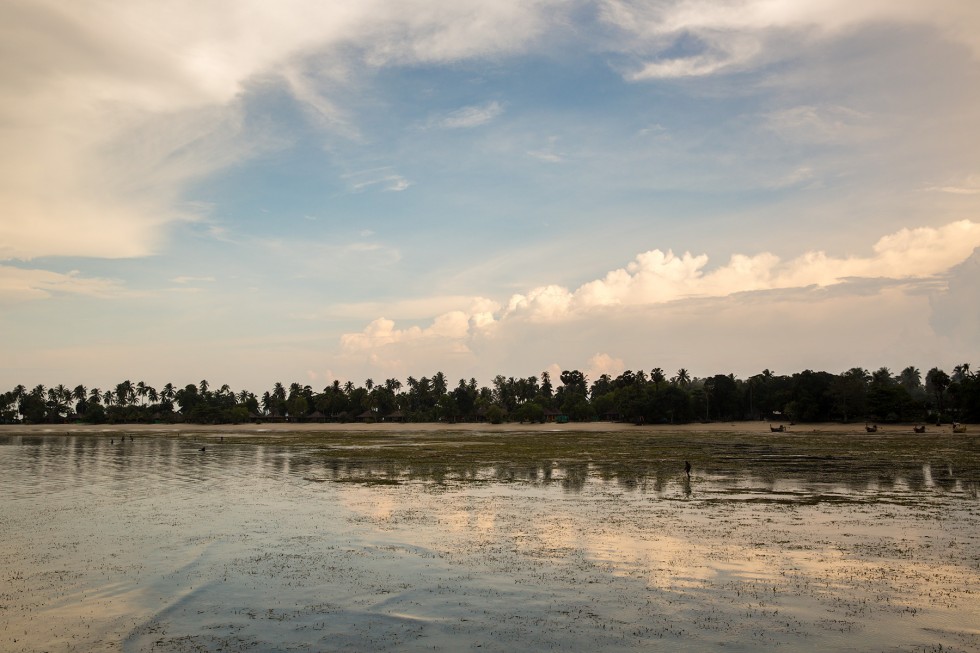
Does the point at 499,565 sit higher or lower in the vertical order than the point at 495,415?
higher

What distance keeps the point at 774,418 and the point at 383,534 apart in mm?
154428

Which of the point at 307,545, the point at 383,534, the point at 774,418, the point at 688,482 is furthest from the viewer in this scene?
the point at 774,418

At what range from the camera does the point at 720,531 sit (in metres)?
27.8

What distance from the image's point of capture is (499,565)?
22906mm

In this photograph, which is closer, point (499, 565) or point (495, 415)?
point (499, 565)

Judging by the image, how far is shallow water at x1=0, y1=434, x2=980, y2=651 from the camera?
53.9 ft

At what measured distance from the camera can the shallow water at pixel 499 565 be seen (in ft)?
53.9

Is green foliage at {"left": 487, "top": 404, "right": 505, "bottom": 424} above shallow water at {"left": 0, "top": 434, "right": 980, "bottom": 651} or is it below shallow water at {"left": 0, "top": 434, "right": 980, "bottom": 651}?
below

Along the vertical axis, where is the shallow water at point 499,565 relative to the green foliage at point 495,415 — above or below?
above

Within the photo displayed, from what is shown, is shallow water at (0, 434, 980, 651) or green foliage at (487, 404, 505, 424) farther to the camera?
green foliage at (487, 404, 505, 424)

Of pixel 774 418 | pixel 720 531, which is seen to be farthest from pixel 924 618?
pixel 774 418

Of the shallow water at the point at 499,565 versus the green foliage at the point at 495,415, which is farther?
the green foliage at the point at 495,415

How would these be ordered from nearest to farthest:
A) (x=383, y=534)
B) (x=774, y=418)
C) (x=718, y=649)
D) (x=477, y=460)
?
(x=718, y=649)
(x=383, y=534)
(x=477, y=460)
(x=774, y=418)

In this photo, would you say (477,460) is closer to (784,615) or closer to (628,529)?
(628,529)
